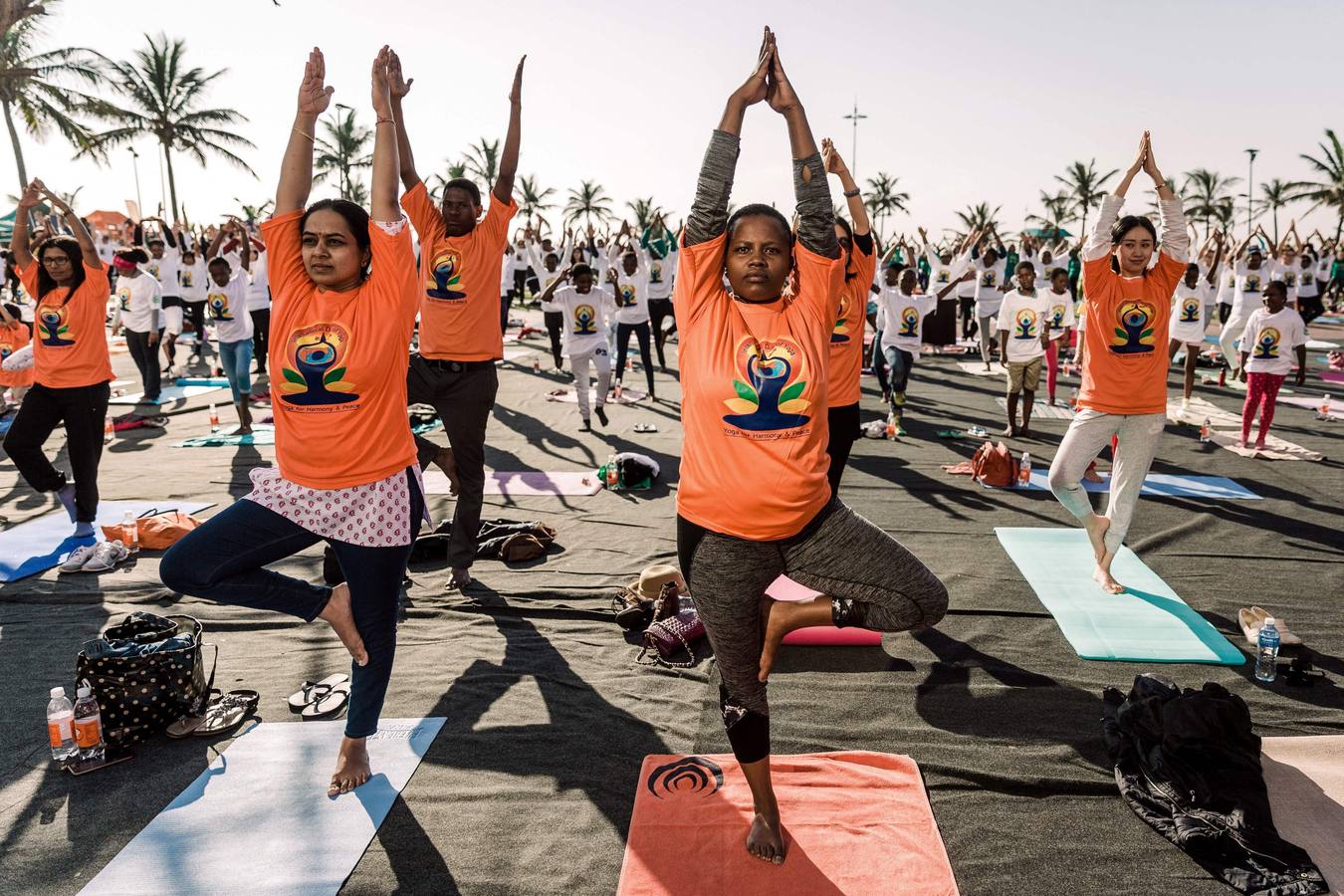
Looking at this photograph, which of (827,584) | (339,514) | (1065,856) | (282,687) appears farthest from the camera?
(282,687)

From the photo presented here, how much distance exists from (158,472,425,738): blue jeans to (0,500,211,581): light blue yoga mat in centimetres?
395

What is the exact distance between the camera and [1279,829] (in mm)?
3164

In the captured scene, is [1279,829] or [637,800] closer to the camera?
[1279,829]

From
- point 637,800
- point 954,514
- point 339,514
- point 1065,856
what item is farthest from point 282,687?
point 954,514

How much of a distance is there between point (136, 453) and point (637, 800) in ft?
30.1

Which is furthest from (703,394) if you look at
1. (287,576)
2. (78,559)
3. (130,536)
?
(130,536)

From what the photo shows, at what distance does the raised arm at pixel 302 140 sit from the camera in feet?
10.8

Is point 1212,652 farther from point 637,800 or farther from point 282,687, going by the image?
point 282,687

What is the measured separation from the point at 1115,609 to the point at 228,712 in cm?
510

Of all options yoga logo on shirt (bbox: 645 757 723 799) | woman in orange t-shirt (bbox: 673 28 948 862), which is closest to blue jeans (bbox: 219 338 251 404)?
yoga logo on shirt (bbox: 645 757 723 799)

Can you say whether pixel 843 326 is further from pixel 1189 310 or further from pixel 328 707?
pixel 1189 310

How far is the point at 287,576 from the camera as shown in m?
3.36

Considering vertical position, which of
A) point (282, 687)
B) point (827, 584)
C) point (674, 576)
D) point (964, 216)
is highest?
point (964, 216)

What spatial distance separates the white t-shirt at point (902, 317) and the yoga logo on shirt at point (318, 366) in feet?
28.0
